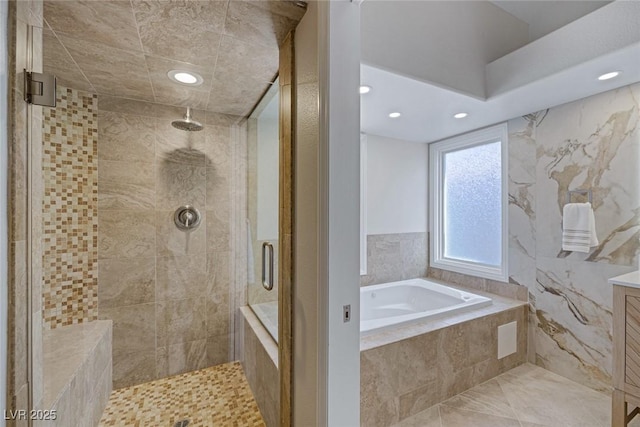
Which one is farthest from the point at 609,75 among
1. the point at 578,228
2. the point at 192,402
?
the point at 192,402

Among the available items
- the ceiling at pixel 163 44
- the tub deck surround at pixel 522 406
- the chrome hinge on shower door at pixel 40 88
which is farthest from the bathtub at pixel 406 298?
the chrome hinge on shower door at pixel 40 88

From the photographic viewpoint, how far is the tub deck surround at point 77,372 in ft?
3.74

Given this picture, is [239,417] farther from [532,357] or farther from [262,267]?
[532,357]

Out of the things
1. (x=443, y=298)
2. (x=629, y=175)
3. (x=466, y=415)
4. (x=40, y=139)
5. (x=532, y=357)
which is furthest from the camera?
(x=443, y=298)

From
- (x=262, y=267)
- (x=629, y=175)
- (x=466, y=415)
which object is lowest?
(x=466, y=415)

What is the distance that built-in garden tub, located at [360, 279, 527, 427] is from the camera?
68.1 inches

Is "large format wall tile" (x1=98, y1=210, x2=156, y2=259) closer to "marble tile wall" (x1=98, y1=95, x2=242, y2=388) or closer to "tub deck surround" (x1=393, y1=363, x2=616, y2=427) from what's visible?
"marble tile wall" (x1=98, y1=95, x2=242, y2=388)

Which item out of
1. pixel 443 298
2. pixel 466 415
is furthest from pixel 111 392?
pixel 443 298

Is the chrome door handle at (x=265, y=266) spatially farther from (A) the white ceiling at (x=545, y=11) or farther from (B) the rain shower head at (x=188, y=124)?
(A) the white ceiling at (x=545, y=11)

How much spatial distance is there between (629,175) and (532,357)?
1.75 metres

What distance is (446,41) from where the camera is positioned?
6.61ft

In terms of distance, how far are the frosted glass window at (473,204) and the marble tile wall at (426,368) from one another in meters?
0.86

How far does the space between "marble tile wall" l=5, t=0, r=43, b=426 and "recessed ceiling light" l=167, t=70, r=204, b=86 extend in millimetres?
622

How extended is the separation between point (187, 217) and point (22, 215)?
3.61ft
